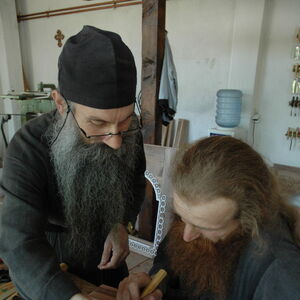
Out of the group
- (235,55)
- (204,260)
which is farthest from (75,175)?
(235,55)

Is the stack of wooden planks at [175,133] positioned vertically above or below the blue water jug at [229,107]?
below

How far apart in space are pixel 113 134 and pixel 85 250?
1.99ft

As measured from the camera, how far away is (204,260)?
44.3 inches

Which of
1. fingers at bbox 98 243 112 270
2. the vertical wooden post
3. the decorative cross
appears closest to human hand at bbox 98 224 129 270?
fingers at bbox 98 243 112 270

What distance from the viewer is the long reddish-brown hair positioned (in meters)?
0.90

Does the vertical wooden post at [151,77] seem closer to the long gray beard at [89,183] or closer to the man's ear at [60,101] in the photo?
the long gray beard at [89,183]

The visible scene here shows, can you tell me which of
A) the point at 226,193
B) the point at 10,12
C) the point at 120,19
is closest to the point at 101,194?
the point at 226,193

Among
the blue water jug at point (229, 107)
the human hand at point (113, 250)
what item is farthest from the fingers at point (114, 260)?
the blue water jug at point (229, 107)

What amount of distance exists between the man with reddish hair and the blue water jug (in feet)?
10.4

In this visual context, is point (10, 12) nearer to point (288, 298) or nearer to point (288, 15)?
point (288, 15)

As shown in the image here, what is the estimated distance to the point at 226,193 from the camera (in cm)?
90

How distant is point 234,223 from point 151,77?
1.95 metres

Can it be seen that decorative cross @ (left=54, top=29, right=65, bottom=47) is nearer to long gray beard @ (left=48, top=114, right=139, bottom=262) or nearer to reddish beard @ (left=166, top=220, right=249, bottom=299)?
long gray beard @ (left=48, top=114, right=139, bottom=262)

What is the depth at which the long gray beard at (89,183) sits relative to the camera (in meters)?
1.09
